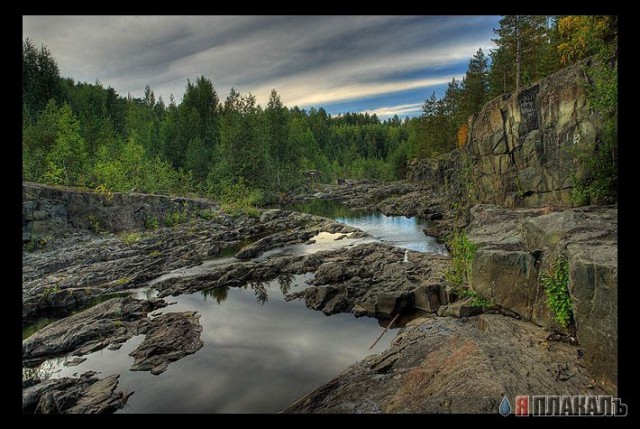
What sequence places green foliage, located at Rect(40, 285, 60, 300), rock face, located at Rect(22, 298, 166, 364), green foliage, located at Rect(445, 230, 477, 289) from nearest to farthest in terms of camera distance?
green foliage, located at Rect(445, 230, 477, 289), rock face, located at Rect(22, 298, 166, 364), green foliage, located at Rect(40, 285, 60, 300)

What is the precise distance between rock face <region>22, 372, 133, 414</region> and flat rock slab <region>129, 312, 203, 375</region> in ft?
5.11

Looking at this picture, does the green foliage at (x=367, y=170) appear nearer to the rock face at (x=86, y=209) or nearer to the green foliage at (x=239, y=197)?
the green foliage at (x=239, y=197)

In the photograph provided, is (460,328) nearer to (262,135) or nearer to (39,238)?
(39,238)

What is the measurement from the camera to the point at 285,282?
2683 centimetres

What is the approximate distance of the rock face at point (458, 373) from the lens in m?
9.20

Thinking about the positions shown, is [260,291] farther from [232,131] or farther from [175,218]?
[232,131]

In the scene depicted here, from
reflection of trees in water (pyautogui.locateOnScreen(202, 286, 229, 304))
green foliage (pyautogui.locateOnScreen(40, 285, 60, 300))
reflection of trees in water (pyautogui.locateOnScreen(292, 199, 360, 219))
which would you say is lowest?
reflection of trees in water (pyautogui.locateOnScreen(202, 286, 229, 304))

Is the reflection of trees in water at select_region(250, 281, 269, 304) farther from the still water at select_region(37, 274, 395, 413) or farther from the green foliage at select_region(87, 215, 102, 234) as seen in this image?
the green foliage at select_region(87, 215, 102, 234)

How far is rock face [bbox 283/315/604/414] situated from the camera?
9.20m

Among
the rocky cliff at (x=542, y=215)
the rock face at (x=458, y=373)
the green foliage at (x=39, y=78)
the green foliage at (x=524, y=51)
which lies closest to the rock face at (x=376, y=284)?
the rocky cliff at (x=542, y=215)

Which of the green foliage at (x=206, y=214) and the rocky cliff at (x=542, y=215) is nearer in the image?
the rocky cliff at (x=542, y=215)

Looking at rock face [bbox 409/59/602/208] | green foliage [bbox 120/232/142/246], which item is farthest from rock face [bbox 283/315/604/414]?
green foliage [bbox 120/232/142/246]

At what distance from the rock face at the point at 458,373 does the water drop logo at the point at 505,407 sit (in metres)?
0.16

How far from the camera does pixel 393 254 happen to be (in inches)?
1173
